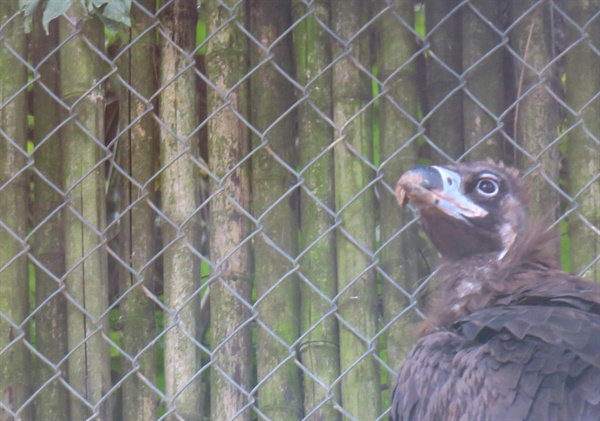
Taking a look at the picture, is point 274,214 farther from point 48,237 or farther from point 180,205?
point 48,237

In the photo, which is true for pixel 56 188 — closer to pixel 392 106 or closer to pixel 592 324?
pixel 392 106

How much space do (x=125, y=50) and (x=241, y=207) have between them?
720mm

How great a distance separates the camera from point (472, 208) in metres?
3.69

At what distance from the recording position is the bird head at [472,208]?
3578mm

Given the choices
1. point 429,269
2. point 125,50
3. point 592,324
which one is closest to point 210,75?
point 125,50

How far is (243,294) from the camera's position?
402 cm

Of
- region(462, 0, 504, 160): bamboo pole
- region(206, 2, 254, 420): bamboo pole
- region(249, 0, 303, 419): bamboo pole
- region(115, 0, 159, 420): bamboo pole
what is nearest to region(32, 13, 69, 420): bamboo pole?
region(115, 0, 159, 420): bamboo pole

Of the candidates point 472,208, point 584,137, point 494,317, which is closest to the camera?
point 494,317

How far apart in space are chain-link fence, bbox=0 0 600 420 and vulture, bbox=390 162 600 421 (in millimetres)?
237

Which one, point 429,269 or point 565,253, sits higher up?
point 429,269

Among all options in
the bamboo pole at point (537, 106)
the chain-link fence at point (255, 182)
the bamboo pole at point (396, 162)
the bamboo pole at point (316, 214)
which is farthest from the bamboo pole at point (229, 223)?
the bamboo pole at point (537, 106)

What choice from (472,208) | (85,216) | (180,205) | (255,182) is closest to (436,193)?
(472,208)

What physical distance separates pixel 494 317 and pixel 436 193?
0.50 meters

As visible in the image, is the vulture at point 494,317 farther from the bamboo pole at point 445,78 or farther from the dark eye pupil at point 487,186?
the bamboo pole at point 445,78
